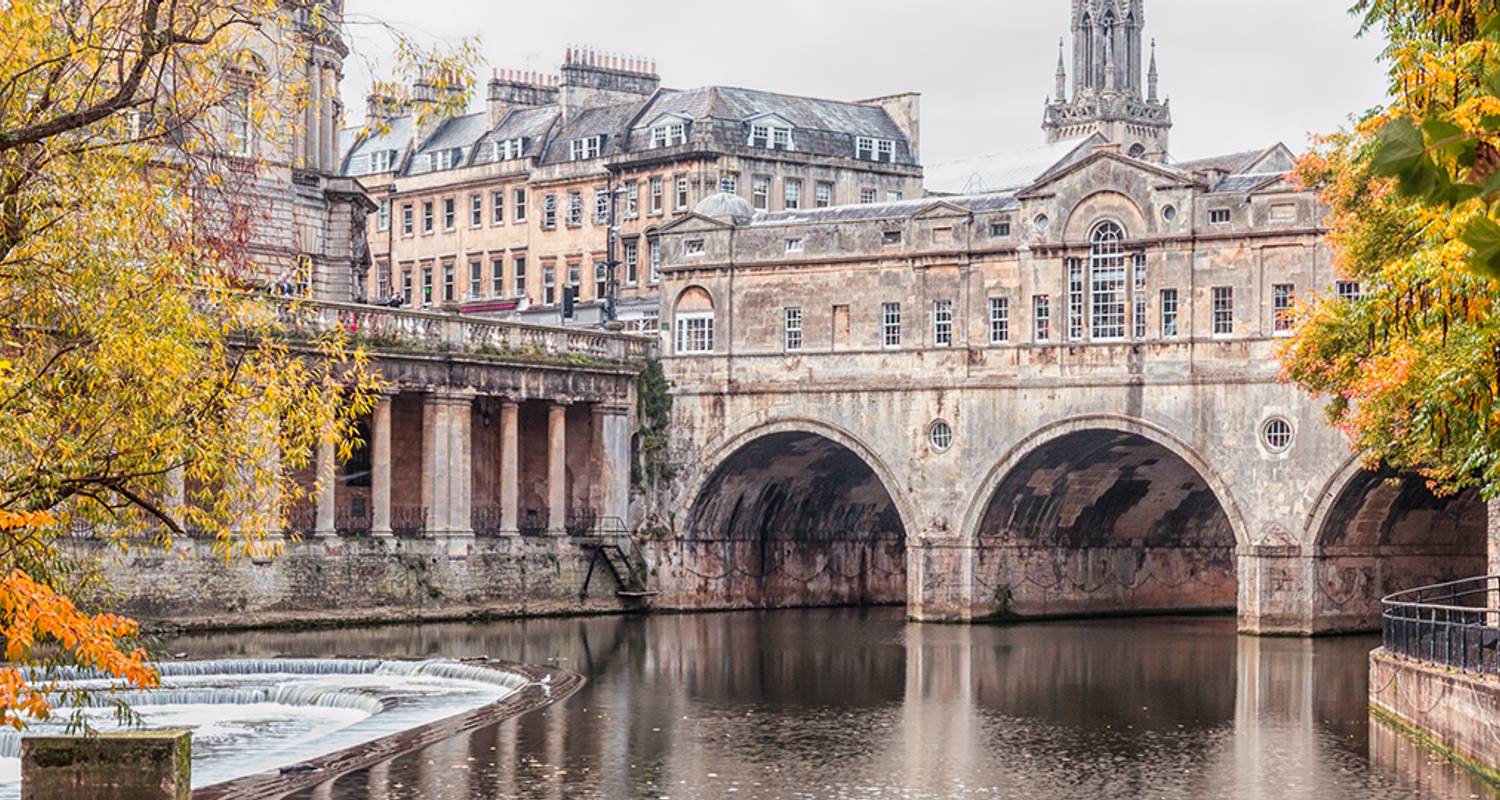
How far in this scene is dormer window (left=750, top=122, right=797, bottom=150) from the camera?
259 ft

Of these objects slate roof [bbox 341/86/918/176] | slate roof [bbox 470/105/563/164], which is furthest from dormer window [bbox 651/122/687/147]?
slate roof [bbox 470/105/563/164]

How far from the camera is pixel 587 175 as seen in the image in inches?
3221

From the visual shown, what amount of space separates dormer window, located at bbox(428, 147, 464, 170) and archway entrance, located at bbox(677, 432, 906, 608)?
105 ft

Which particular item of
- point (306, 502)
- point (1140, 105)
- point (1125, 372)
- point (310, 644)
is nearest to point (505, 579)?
point (306, 502)

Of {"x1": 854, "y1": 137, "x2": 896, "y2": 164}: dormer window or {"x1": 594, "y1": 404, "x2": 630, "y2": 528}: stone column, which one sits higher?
{"x1": 854, "y1": 137, "x2": 896, "y2": 164}: dormer window

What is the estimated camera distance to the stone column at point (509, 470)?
54.3 metres

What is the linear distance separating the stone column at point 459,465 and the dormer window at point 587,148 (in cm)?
3016

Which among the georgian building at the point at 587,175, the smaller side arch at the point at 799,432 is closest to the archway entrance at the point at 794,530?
the smaller side arch at the point at 799,432

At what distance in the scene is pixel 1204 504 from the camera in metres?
58.1

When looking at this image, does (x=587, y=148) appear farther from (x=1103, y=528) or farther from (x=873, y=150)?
(x=1103, y=528)

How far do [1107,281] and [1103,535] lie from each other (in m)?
7.98

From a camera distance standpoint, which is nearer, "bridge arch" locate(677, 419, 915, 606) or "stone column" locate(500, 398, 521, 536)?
"stone column" locate(500, 398, 521, 536)

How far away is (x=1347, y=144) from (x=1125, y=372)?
15.2 m

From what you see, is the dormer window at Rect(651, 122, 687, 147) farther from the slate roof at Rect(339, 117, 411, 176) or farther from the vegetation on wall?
the vegetation on wall
